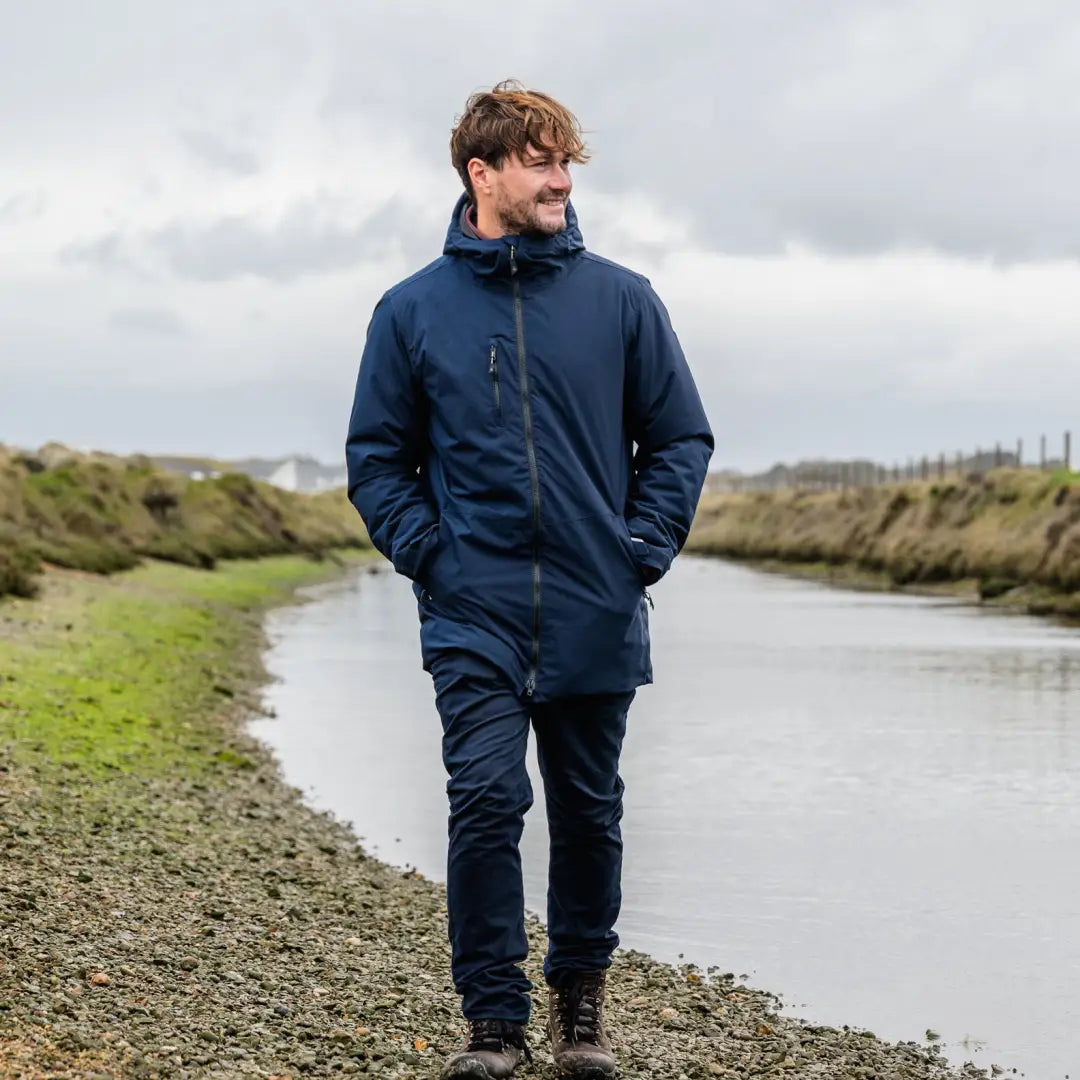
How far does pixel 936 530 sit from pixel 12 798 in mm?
58704

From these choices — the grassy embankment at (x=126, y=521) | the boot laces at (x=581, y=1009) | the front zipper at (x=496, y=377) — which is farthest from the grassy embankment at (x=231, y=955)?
the grassy embankment at (x=126, y=521)

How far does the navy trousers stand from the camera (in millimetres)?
5137

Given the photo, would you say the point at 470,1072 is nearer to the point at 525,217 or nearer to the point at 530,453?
the point at 530,453

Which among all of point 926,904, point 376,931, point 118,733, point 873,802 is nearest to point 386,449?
point 376,931

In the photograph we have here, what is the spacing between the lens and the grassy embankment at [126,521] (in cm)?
4034

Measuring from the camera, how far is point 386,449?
5352 millimetres

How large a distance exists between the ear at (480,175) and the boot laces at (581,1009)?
88.9 inches

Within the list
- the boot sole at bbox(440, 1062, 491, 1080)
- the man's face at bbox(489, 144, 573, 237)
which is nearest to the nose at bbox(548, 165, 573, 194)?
the man's face at bbox(489, 144, 573, 237)

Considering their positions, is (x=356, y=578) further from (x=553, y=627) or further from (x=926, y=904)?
(x=553, y=627)

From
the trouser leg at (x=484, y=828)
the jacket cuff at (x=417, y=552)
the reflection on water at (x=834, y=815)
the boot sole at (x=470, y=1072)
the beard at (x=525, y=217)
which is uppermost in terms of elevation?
the beard at (x=525, y=217)

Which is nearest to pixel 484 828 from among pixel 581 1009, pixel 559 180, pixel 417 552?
pixel 581 1009

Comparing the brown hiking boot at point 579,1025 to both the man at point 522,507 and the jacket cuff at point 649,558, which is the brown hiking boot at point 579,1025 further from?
the jacket cuff at point 649,558

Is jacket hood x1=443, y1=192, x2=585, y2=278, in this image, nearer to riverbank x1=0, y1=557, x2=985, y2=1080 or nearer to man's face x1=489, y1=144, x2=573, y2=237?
man's face x1=489, y1=144, x2=573, y2=237

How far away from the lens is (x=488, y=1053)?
16.9 ft
